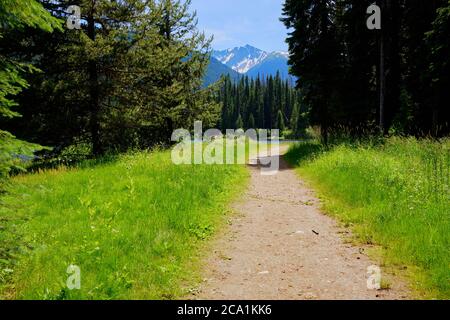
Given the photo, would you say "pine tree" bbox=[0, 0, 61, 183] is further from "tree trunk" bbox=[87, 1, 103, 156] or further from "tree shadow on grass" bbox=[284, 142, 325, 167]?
"tree shadow on grass" bbox=[284, 142, 325, 167]

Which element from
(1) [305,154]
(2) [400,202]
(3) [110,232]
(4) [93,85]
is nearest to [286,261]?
(3) [110,232]

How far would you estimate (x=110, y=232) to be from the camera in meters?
6.62

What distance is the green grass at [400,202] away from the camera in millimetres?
5699

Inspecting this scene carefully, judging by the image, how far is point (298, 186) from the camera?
13.1 metres

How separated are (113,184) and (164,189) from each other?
1.79m

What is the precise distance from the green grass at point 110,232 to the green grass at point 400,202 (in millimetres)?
3177

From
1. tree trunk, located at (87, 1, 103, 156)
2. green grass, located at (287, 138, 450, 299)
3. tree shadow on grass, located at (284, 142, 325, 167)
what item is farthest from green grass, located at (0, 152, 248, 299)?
tree shadow on grass, located at (284, 142, 325, 167)

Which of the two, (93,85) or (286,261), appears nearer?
(286,261)

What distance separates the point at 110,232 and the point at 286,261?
3163 mm

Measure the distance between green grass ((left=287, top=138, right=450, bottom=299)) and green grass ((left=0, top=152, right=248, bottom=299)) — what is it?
3.18m

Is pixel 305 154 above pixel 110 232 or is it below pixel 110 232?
above

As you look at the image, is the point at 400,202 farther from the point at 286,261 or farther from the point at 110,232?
the point at 110,232

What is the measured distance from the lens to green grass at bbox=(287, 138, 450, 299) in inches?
224

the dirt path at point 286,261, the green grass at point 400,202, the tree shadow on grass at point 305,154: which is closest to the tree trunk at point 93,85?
the tree shadow on grass at point 305,154
